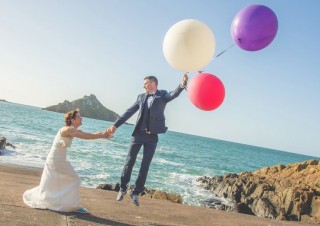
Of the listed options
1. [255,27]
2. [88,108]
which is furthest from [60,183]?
[88,108]

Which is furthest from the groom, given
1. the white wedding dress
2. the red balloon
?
the white wedding dress

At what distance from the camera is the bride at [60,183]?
16.9ft

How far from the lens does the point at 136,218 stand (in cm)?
560

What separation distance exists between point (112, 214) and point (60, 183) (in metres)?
0.93

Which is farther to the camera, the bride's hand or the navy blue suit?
the navy blue suit

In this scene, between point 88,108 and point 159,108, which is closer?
point 159,108

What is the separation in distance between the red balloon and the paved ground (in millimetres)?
1909

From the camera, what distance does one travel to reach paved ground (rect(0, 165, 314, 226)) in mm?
4648

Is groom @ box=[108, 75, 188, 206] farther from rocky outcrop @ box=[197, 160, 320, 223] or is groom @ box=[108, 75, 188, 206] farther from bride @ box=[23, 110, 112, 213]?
rocky outcrop @ box=[197, 160, 320, 223]

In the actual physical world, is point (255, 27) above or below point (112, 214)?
above

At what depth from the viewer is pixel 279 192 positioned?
18.2 meters

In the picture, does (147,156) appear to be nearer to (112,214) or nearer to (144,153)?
(144,153)

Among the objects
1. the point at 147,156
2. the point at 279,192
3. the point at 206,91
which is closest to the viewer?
the point at 206,91

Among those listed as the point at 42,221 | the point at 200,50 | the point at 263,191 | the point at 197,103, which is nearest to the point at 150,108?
the point at 197,103
